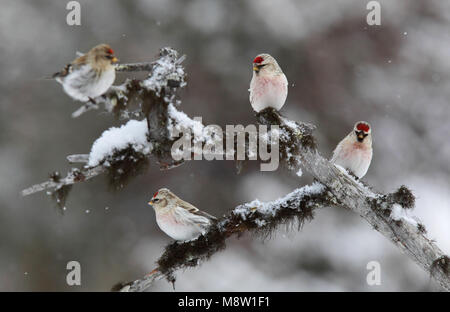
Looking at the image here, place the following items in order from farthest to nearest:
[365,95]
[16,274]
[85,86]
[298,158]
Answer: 1. [365,95]
2. [16,274]
3. [298,158]
4. [85,86]

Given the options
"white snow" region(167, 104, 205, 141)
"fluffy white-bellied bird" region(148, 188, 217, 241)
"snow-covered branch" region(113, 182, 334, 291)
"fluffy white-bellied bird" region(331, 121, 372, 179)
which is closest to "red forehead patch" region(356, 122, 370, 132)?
"fluffy white-bellied bird" region(331, 121, 372, 179)

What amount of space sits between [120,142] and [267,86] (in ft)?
3.60

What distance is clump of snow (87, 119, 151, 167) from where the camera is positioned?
2.75 meters

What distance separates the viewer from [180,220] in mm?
3195

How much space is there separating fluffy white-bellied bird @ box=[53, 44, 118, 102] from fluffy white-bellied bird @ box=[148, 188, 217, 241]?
95 cm

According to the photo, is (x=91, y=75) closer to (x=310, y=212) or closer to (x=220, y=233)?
(x=220, y=233)

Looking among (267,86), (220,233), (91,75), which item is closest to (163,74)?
(91,75)

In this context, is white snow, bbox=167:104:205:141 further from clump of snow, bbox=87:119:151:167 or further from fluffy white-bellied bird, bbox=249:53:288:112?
fluffy white-bellied bird, bbox=249:53:288:112

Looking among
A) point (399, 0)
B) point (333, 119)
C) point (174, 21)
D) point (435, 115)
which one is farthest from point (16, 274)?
point (399, 0)

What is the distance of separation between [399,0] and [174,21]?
12.6 ft

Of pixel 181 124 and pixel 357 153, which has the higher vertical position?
pixel 357 153

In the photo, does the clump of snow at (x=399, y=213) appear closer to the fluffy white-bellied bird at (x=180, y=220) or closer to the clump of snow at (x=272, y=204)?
the clump of snow at (x=272, y=204)

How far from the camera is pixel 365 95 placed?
8.21 m

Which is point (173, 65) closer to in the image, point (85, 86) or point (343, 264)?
point (85, 86)
